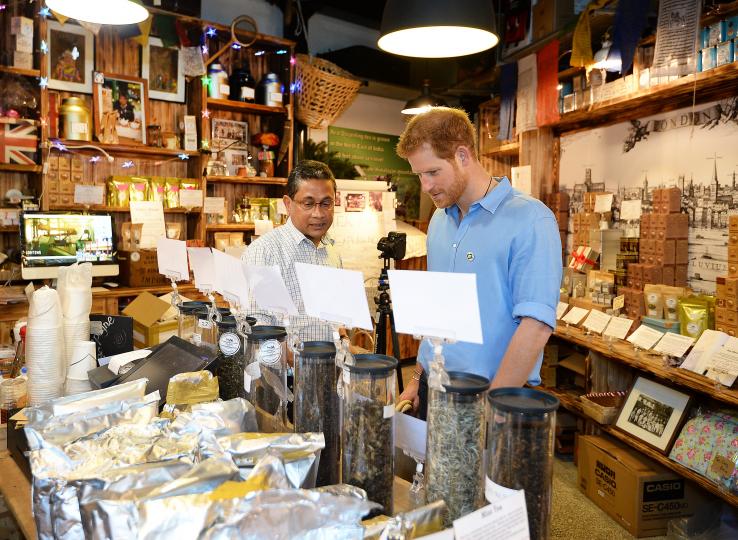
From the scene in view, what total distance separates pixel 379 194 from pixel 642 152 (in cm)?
248

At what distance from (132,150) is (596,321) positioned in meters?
3.40

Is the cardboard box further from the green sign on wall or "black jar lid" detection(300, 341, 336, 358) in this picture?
the green sign on wall

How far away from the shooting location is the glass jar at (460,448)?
95 cm

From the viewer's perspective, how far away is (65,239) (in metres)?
3.89

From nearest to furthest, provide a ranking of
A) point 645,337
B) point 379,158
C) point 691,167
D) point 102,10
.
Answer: point 102,10 < point 645,337 < point 691,167 < point 379,158

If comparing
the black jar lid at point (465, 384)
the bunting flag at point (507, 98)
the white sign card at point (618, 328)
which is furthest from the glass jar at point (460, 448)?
the bunting flag at point (507, 98)

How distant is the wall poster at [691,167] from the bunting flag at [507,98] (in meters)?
0.79

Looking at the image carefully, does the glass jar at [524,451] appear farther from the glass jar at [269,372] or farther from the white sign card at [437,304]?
the glass jar at [269,372]

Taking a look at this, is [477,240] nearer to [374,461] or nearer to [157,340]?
[374,461]

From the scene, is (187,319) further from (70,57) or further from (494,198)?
(70,57)

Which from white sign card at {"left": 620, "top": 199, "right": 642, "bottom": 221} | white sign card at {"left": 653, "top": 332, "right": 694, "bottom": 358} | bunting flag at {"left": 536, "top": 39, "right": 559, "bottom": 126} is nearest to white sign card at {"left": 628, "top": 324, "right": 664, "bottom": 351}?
white sign card at {"left": 653, "top": 332, "right": 694, "bottom": 358}

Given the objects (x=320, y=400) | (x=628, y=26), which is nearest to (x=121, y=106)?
(x=628, y=26)

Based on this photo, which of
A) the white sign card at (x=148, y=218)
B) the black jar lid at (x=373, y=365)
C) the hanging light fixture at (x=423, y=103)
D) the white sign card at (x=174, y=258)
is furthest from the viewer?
the hanging light fixture at (x=423, y=103)

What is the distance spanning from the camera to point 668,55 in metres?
3.02
